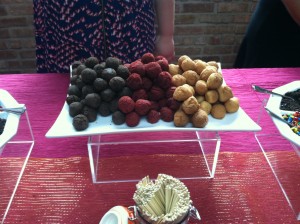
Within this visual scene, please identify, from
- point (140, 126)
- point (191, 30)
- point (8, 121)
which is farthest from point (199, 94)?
point (191, 30)

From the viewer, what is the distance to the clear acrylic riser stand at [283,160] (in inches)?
23.2

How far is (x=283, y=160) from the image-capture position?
655 mm

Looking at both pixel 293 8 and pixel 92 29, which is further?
pixel 293 8

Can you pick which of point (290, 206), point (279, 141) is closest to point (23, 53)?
point (279, 141)

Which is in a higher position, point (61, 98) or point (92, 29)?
point (92, 29)

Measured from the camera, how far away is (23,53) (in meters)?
1.65

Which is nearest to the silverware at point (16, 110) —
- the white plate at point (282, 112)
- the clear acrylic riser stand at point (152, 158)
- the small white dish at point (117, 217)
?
the clear acrylic riser stand at point (152, 158)

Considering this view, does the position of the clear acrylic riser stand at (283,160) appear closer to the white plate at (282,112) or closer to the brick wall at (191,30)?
the white plate at (282,112)

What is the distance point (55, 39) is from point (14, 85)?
6.3 inches

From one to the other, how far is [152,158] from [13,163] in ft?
0.89

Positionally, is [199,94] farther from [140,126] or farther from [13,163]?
[13,163]

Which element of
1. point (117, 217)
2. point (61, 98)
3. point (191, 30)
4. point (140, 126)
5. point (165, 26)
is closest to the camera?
point (117, 217)

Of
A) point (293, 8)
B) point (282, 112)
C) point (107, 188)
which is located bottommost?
point (107, 188)

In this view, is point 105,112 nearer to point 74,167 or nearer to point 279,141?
point 74,167
